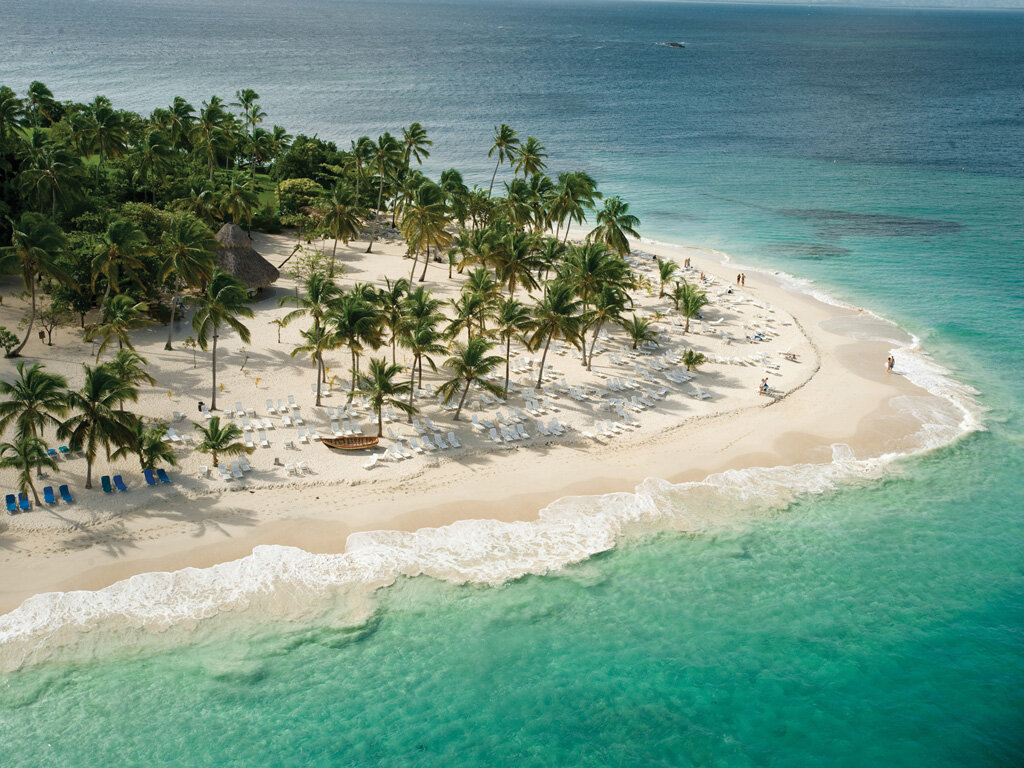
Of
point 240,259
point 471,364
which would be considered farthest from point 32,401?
point 240,259

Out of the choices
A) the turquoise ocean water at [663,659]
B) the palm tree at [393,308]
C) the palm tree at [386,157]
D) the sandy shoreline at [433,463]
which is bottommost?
the turquoise ocean water at [663,659]

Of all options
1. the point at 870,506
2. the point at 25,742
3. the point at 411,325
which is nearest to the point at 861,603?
the point at 870,506

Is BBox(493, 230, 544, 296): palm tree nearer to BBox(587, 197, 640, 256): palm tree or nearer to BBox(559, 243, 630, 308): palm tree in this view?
BBox(559, 243, 630, 308): palm tree

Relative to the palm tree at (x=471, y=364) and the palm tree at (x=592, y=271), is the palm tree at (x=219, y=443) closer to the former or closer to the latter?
→ the palm tree at (x=471, y=364)

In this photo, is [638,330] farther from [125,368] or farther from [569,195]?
[125,368]

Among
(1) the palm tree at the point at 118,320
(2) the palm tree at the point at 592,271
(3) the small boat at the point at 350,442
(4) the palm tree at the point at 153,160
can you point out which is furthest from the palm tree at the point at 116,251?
(2) the palm tree at the point at 592,271

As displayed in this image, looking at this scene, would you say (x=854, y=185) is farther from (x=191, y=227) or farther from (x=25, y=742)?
(x=25, y=742)
